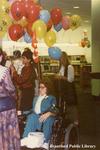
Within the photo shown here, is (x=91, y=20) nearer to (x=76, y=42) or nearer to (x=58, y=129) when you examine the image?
(x=76, y=42)

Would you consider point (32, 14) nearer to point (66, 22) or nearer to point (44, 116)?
point (66, 22)

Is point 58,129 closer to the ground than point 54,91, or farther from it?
closer to the ground

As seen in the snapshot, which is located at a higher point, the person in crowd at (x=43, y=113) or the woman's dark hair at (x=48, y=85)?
the woman's dark hair at (x=48, y=85)

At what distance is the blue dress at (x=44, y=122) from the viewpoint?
8.90 ft

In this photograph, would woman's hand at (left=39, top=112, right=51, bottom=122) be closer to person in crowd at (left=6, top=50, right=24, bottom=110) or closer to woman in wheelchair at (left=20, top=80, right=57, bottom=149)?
woman in wheelchair at (left=20, top=80, right=57, bottom=149)

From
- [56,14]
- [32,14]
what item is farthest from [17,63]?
[56,14]

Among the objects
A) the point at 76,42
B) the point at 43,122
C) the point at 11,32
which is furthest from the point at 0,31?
the point at 43,122

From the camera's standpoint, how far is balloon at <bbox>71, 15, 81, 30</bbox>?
8.77 feet

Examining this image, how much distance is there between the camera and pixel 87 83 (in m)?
2.79

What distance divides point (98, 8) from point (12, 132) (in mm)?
1347

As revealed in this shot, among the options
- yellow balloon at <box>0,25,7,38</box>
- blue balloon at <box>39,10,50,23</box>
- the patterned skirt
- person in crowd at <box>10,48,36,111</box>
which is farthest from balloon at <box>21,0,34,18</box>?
the patterned skirt

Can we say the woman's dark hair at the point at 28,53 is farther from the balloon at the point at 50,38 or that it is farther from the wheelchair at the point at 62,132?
the wheelchair at the point at 62,132

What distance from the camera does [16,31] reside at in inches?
103

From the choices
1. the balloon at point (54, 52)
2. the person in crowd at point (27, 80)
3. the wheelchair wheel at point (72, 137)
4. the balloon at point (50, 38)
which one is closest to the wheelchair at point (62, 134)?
the wheelchair wheel at point (72, 137)
